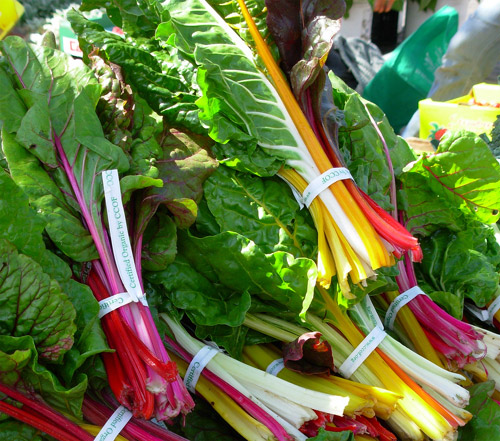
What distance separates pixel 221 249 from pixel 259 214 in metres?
0.17

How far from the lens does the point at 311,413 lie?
52.1 inches

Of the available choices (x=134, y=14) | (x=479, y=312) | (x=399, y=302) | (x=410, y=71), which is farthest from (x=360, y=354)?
(x=410, y=71)

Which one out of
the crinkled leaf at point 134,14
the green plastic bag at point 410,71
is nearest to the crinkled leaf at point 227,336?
the crinkled leaf at point 134,14

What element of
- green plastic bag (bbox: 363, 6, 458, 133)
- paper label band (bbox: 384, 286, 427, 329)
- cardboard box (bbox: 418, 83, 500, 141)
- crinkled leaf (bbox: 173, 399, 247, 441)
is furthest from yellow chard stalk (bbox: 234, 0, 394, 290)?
green plastic bag (bbox: 363, 6, 458, 133)

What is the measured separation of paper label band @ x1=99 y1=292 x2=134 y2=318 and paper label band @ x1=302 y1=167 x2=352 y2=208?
23.4 inches

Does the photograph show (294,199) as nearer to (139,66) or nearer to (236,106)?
(236,106)

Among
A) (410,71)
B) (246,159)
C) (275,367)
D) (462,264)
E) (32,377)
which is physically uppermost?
(246,159)

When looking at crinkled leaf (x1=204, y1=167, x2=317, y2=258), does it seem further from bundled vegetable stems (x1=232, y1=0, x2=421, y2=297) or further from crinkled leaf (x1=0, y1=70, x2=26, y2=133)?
crinkled leaf (x1=0, y1=70, x2=26, y2=133)

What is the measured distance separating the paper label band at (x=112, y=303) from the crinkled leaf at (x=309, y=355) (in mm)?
433

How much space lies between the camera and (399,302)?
1.67 metres

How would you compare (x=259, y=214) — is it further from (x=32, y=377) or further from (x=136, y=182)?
(x=32, y=377)

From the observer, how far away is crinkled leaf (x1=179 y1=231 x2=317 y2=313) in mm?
1425

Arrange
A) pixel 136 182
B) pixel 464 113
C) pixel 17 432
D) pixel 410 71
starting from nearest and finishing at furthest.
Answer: pixel 17 432
pixel 136 182
pixel 464 113
pixel 410 71

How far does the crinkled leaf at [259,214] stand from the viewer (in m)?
1.53
